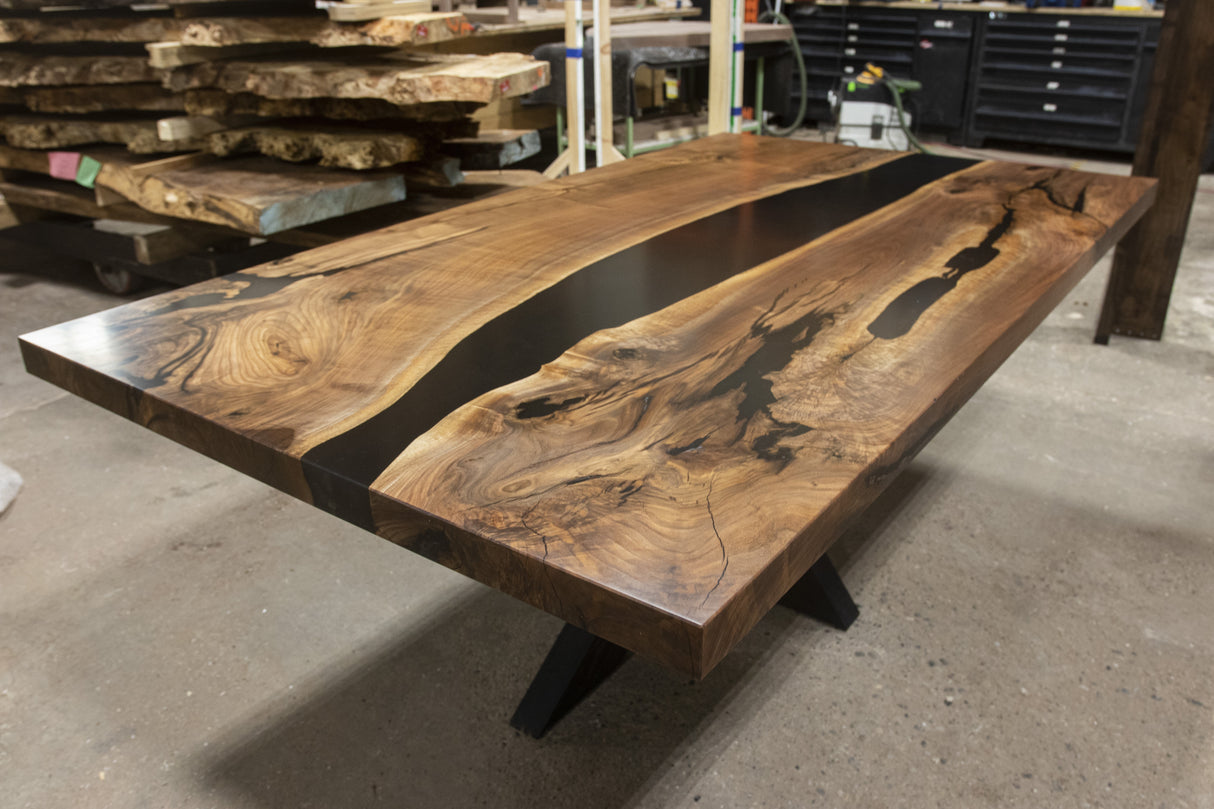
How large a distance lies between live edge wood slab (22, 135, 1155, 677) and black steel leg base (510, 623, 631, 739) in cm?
48

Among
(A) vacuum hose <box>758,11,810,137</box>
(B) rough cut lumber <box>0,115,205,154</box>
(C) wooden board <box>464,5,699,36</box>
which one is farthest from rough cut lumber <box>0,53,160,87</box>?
(A) vacuum hose <box>758,11,810,137</box>

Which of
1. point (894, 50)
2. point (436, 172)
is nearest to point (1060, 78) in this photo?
point (894, 50)

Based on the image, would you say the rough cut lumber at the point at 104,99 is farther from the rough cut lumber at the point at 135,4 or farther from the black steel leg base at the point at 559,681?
the black steel leg base at the point at 559,681

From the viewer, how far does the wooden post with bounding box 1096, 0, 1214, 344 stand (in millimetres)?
2180

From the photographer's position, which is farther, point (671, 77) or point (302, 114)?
point (671, 77)

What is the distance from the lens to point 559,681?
48.1 inches

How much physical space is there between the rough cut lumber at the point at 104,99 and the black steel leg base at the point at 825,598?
2.15 meters

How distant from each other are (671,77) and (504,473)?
4.53 metres

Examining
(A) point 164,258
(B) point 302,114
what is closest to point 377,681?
(B) point 302,114

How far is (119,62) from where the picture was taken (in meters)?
2.51

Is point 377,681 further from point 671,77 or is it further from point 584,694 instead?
point 671,77

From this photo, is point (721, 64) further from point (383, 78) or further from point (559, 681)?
point (559, 681)

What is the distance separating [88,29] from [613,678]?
2.36 m

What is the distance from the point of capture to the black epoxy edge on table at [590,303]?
70 cm
